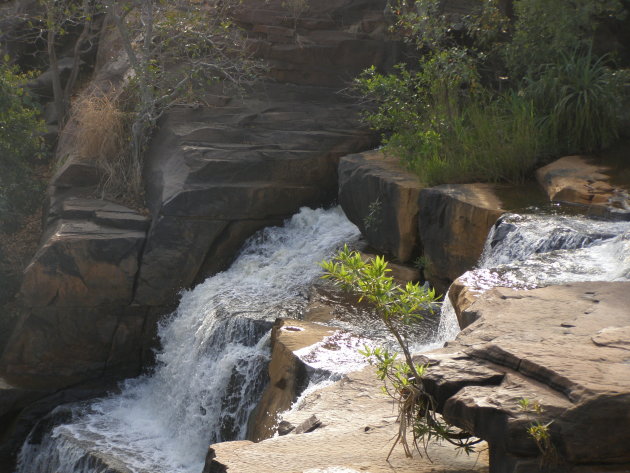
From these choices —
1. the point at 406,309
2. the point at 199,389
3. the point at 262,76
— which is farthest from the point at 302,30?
the point at 406,309

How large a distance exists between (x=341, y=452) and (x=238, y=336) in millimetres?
4248

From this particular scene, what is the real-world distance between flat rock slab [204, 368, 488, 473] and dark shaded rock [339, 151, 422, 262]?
4.02 m

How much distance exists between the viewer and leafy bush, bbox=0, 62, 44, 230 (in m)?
10.9

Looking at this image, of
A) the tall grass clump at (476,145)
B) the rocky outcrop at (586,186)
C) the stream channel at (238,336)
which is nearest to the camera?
the stream channel at (238,336)

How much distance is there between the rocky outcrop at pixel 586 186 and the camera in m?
6.63

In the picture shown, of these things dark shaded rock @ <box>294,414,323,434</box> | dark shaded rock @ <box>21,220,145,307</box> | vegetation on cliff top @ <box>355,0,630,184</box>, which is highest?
vegetation on cliff top @ <box>355,0,630,184</box>

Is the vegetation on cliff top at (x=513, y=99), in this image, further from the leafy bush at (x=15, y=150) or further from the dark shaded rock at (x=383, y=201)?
the leafy bush at (x=15, y=150)

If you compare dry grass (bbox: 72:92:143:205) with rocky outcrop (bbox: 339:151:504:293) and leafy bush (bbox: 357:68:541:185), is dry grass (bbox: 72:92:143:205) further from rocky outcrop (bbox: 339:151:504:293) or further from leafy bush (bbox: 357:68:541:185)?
leafy bush (bbox: 357:68:541:185)

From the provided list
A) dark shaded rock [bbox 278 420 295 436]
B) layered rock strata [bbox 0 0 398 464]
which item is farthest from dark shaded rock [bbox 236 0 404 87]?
dark shaded rock [bbox 278 420 295 436]

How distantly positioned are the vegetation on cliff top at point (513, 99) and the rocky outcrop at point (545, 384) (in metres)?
4.41

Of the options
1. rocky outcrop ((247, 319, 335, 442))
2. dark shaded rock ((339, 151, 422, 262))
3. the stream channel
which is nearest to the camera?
the stream channel

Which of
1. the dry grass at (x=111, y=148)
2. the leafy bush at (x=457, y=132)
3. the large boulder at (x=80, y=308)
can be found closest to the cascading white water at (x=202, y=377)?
the large boulder at (x=80, y=308)

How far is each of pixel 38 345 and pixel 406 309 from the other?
689 cm

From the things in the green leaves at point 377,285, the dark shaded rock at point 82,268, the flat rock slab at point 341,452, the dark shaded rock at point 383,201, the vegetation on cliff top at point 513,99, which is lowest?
the dark shaded rock at point 82,268
